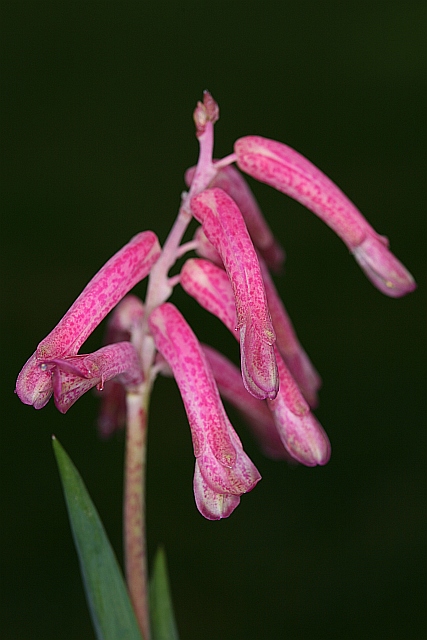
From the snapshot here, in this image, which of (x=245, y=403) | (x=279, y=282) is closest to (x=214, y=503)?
(x=245, y=403)

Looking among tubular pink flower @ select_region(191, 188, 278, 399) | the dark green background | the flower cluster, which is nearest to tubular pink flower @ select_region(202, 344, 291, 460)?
the flower cluster

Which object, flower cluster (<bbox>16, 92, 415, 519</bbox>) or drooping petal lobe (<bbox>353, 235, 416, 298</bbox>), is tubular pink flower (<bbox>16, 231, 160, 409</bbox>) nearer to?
flower cluster (<bbox>16, 92, 415, 519</bbox>)

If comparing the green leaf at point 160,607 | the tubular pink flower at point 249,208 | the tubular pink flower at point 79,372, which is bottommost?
the green leaf at point 160,607

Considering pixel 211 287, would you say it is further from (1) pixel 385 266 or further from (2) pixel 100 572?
(2) pixel 100 572

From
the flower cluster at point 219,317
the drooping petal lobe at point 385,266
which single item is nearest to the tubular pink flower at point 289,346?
the flower cluster at point 219,317

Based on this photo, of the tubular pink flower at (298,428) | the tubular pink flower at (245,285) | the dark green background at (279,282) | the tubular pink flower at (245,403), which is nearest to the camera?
the tubular pink flower at (245,285)

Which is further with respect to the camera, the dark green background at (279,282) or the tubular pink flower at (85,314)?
the dark green background at (279,282)

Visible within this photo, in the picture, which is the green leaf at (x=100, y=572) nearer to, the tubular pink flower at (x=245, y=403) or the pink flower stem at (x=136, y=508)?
the pink flower stem at (x=136, y=508)
